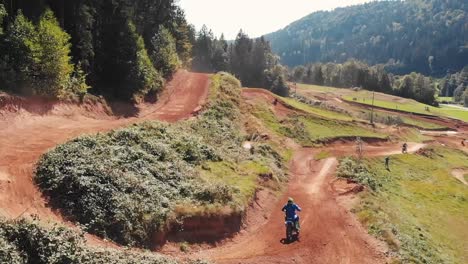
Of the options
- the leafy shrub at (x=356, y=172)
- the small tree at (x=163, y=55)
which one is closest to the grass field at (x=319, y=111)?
the small tree at (x=163, y=55)

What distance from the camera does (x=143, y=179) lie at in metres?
25.0

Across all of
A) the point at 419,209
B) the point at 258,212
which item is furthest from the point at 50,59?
the point at 419,209

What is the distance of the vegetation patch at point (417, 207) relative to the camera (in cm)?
2909

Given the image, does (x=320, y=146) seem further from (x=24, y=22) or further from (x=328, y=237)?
(x=24, y=22)

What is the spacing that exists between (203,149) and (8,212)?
17.6 m

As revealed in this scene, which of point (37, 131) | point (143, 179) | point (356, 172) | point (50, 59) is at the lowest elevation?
point (356, 172)

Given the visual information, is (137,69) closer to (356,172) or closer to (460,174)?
(356,172)

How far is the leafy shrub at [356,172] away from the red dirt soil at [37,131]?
15215mm

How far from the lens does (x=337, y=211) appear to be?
32.0m

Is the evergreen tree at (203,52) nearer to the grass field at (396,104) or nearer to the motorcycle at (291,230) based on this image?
the grass field at (396,104)

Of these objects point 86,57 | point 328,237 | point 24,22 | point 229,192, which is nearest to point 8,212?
point 229,192

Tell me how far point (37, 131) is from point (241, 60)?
118501 millimetres

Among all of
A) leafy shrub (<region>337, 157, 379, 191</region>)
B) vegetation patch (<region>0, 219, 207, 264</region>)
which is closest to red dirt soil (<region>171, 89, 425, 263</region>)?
leafy shrub (<region>337, 157, 379, 191</region>)

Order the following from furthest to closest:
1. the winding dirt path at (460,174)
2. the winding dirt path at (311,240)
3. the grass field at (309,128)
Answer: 1. the winding dirt path at (460,174)
2. the grass field at (309,128)
3. the winding dirt path at (311,240)
